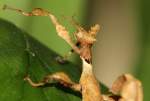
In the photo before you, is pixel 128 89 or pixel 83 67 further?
pixel 128 89

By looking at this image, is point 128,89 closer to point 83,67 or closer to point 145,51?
point 83,67

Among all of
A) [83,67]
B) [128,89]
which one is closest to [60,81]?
[83,67]

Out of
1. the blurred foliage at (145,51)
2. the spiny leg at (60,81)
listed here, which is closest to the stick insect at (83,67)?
the spiny leg at (60,81)

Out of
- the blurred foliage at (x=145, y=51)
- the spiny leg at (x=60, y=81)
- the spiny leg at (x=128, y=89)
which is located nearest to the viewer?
the spiny leg at (x=60, y=81)

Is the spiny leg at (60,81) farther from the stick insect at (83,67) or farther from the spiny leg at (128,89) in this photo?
the spiny leg at (128,89)

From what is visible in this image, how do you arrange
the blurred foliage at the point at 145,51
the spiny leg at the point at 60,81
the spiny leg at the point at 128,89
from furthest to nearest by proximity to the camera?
the blurred foliage at the point at 145,51, the spiny leg at the point at 128,89, the spiny leg at the point at 60,81

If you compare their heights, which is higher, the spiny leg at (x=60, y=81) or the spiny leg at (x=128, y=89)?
the spiny leg at (x=60, y=81)

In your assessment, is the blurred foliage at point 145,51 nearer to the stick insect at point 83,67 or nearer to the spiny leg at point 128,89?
the spiny leg at point 128,89

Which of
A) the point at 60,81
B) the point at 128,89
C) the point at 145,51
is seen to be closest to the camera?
the point at 60,81

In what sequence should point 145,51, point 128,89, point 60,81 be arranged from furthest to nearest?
point 145,51 < point 128,89 < point 60,81

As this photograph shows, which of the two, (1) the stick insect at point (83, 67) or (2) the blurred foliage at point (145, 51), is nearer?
(1) the stick insect at point (83, 67)

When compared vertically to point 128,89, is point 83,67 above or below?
above
